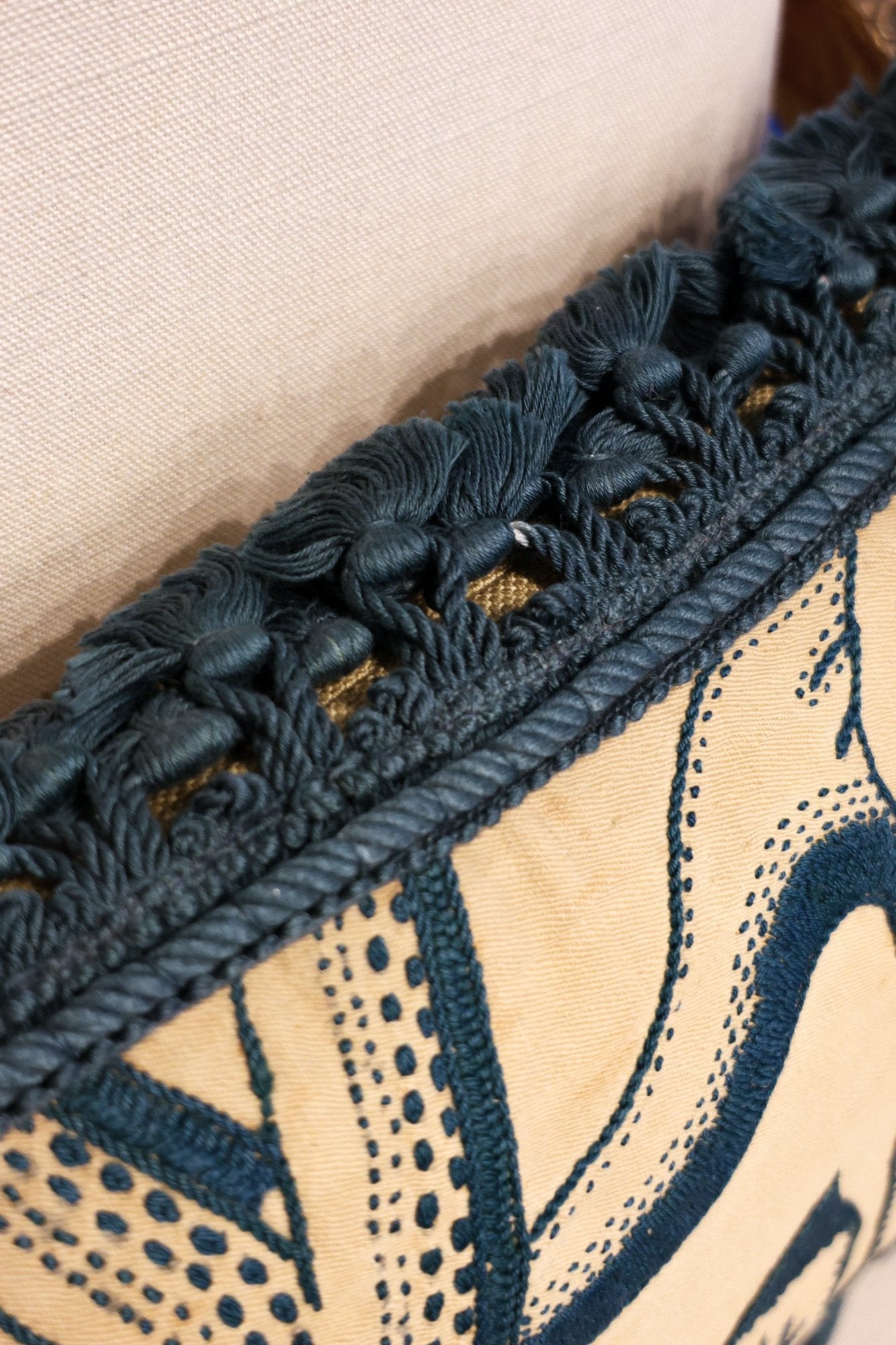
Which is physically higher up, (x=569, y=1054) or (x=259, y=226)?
(x=259, y=226)

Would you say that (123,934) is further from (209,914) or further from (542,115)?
(542,115)

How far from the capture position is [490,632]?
1.09 ft

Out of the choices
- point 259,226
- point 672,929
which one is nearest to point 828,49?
point 259,226

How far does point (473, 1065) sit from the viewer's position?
0.31 m

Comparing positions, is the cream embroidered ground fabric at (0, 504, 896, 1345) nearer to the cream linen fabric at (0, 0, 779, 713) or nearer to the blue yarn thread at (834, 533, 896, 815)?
the blue yarn thread at (834, 533, 896, 815)

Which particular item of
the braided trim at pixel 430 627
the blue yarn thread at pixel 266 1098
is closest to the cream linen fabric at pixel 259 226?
the braided trim at pixel 430 627

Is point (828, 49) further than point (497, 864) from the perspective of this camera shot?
Yes

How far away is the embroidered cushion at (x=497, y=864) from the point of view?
0.28m

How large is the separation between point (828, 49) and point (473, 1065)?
2.01 ft

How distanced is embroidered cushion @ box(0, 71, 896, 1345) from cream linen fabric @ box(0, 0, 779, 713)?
0.20 feet

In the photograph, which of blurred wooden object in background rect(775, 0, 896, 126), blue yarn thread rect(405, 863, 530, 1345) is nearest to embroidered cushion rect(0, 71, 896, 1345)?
blue yarn thread rect(405, 863, 530, 1345)

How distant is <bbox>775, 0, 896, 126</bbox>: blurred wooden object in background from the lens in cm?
59

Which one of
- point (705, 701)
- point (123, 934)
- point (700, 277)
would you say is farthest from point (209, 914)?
point (700, 277)

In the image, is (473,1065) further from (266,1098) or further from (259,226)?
(259,226)
